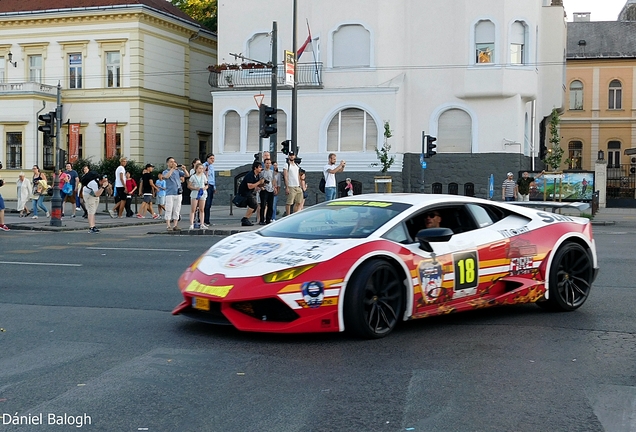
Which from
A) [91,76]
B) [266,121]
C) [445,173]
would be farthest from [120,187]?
[91,76]

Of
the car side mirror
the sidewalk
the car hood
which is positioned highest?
the car side mirror

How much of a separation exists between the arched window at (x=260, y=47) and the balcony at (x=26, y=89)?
11650 millimetres

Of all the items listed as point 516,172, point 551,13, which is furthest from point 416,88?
point 551,13

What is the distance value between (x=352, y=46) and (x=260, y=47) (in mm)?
4727

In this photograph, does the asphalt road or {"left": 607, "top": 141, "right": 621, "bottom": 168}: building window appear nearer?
the asphalt road

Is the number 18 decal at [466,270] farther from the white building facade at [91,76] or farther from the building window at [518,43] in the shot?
the white building facade at [91,76]

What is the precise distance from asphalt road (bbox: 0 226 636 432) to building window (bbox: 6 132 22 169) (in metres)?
38.7

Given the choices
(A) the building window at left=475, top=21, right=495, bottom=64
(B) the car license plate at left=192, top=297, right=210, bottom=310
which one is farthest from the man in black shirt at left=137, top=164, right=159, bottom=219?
(B) the car license plate at left=192, top=297, right=210, bottom=310

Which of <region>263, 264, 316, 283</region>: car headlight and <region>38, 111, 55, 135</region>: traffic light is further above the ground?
<region>38, 111, 55, 135</region>: traffic light

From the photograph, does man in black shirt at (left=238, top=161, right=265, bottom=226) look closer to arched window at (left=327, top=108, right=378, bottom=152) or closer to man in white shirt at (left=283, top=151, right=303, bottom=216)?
man in white shirt at (left=283, top=151, right=303, bottom=216)

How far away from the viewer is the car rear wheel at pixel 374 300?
723 cm

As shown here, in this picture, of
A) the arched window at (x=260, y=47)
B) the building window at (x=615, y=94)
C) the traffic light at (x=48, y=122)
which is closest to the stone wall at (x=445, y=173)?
the arched window at (x=260, y=47)

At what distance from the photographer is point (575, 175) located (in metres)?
31.5

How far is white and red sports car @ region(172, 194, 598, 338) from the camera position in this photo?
23.6ft
